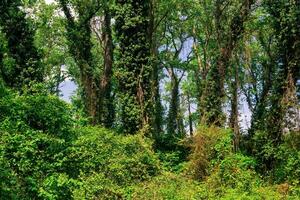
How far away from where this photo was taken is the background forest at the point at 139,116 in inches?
717

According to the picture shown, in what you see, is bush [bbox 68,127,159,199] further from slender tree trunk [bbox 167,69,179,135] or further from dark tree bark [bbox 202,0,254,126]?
slender tree trunk [bbox 167,69,179,135]

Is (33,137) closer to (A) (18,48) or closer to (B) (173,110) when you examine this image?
(A) (18,48)

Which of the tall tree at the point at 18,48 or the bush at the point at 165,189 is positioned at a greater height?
the tall tree at the point at 18,48

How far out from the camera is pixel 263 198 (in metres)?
18.1

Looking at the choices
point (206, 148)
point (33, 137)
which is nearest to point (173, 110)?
point (206, 148)

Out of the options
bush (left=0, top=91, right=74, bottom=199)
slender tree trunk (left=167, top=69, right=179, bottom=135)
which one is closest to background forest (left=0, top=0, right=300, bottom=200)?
bush (left=0, top=91, right=74, bottom=199)

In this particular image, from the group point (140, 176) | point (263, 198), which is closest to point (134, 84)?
point (140, 176)

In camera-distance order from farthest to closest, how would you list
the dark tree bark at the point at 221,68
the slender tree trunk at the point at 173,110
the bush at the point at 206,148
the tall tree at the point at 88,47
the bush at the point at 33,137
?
the slender tree trunk at the point at 173,110
the tall tree at the point at 88,47
the dark tree bark at the point at 221,68
the bush at the point at 206,148
the bush at the point at 33,137

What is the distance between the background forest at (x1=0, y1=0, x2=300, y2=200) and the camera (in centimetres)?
1822

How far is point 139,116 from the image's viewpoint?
28.0 metres

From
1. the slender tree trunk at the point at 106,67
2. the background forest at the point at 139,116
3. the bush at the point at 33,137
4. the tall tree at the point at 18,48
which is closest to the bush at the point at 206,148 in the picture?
the background forest at the point at 139,116

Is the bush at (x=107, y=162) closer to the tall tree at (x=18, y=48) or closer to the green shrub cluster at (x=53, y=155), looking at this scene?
the green shrub cluster at (x=53, y=155)

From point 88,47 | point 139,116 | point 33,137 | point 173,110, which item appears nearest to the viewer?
point 33,137

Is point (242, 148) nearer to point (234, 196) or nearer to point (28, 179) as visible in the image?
point (234, 196)
